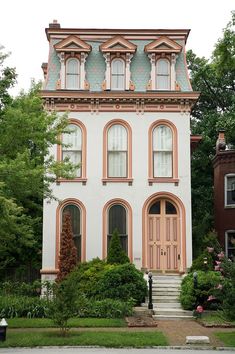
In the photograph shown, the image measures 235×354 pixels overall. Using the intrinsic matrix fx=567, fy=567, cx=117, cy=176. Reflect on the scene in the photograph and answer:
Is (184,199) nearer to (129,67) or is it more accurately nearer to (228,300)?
(129,67)

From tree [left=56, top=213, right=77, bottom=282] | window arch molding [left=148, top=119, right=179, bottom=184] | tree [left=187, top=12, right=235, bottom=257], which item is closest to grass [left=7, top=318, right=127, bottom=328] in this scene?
tree [left=56, top=213, right=77, bottom=282]

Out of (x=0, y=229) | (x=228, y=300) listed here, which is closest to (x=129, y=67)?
(x=0, y=229)

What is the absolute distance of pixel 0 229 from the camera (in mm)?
16500

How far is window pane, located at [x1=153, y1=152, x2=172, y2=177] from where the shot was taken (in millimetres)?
25359

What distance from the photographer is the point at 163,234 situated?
82.0 ft

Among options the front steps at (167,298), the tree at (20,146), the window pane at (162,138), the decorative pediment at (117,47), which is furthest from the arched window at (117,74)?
the front steps at (167,298)

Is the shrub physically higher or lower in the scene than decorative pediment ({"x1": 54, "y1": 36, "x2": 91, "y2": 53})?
lower

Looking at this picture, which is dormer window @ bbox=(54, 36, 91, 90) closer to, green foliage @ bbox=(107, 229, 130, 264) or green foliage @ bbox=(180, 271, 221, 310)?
green foliage @ bbox=(107, 229, 130, 264)

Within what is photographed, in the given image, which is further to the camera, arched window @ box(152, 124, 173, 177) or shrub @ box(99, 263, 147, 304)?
arched window @ box(152, 124, 173, 177)

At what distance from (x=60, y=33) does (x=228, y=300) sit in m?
16.7

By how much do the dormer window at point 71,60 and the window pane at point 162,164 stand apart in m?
4.57

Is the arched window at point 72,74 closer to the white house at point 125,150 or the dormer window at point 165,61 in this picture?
the white house at point 125,150

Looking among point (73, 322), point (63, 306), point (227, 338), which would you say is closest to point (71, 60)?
point (73, 322)

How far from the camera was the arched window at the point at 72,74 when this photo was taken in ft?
85.3
